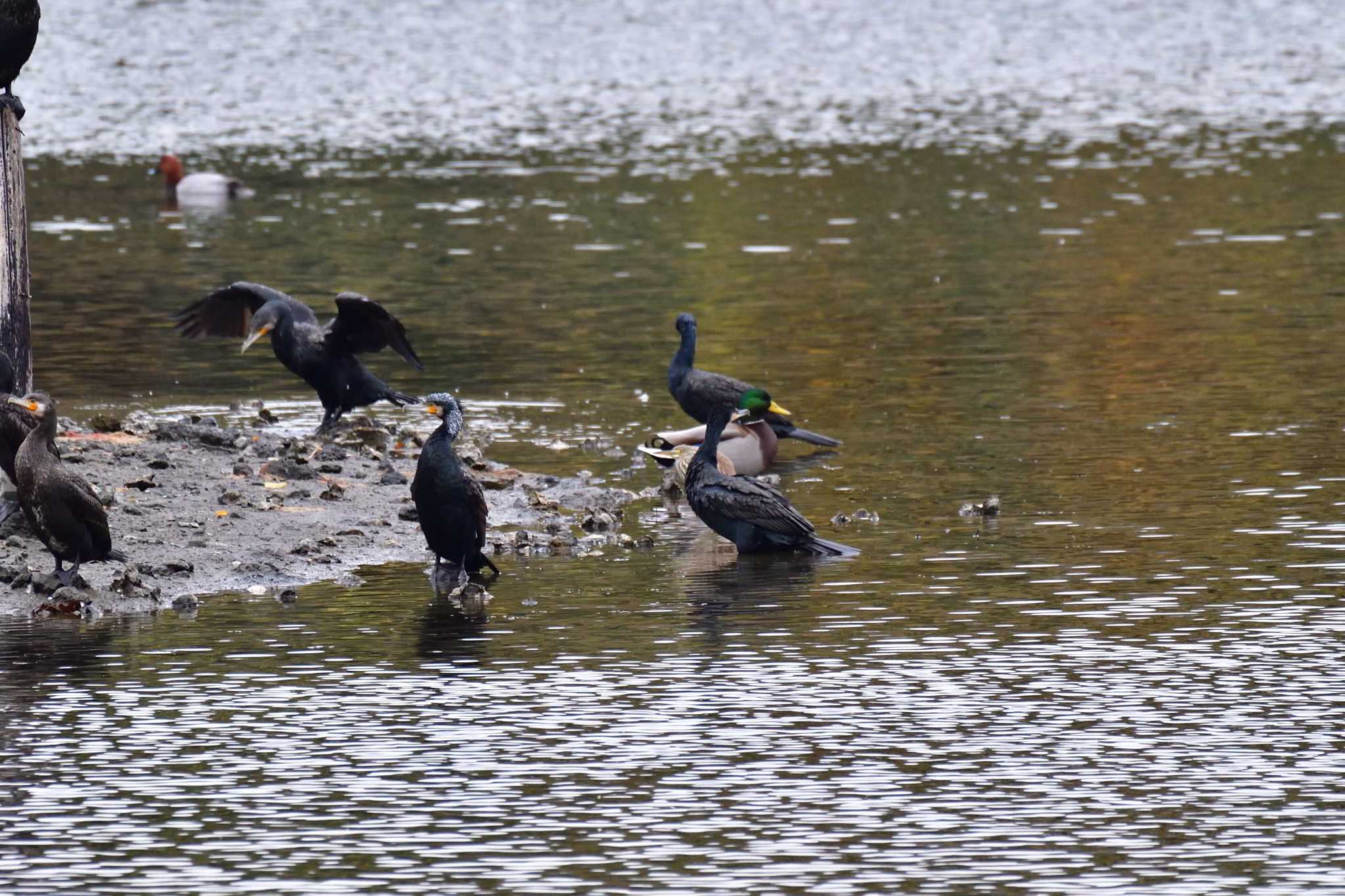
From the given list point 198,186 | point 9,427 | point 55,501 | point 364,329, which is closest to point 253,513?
point 9,427

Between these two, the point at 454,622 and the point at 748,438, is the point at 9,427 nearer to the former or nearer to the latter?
the point at 454,622

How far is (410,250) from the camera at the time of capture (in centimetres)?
3203

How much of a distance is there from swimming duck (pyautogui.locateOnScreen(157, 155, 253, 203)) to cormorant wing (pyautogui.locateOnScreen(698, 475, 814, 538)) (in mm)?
24790

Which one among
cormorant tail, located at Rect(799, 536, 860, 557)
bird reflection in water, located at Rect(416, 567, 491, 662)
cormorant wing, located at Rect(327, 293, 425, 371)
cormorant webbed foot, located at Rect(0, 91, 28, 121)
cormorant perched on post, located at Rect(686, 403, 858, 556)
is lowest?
bird reflection in water, located at Rect(416, 567, 491, 662)

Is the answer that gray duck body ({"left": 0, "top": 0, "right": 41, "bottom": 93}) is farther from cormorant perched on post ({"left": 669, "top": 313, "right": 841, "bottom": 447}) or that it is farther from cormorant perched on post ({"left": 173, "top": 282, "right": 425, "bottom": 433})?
cormorant perched on post ({"left": 669, "top": 313, "right": 841, "bottom": 447})

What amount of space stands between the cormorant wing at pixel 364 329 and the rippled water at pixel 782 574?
1.12 metres

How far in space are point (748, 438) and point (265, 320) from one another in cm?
409

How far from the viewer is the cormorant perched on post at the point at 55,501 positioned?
13.3m

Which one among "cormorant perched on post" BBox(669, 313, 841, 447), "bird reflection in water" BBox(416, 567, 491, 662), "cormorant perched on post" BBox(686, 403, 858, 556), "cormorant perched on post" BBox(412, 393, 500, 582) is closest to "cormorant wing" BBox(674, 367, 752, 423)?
"cormorant perched on post" BBox(669, 313, 841, 447)

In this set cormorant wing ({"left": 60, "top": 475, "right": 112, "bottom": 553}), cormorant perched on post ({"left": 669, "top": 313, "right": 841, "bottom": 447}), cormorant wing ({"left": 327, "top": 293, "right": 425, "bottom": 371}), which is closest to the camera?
cormorant wing ({"left": 60, "top": 475, "right": 112, "bottom": 553})

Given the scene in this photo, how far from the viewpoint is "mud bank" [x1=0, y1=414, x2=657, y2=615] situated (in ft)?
46.2

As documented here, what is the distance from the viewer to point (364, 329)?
19.2 metres

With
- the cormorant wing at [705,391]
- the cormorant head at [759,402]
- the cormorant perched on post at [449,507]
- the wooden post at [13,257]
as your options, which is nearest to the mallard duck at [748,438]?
the cormorant head at [759,402]

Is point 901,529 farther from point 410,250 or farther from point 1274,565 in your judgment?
point 410,250
